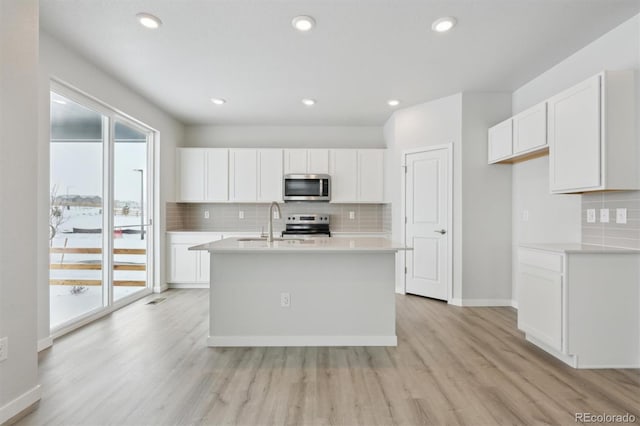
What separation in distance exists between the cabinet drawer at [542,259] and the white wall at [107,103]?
13.2ft

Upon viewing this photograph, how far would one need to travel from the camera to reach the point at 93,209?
3387 millimetres

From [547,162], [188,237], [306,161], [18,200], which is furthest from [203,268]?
[547,162]

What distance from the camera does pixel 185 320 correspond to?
3420 mm

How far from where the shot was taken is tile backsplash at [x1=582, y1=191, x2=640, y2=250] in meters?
2.42

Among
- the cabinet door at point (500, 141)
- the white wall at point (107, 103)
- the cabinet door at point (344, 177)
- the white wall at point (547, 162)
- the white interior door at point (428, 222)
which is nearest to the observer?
the white wall at point (547, 162)

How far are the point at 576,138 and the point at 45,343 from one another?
4.60 meters

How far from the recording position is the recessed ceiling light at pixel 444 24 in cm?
242

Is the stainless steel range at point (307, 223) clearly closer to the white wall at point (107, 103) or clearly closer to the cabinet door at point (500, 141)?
the white wall at point (107, 103)

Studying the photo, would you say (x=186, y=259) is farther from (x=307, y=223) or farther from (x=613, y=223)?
(x=613, y=223)

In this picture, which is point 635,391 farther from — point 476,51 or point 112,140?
point 112,140

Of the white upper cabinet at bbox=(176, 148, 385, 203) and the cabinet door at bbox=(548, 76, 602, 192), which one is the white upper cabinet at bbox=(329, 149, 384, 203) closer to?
the white upper cabinet at bbox=(176, 148, 385, 203)

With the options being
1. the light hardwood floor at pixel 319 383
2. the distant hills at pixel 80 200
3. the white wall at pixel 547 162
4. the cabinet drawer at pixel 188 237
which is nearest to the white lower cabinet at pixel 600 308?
the light hardwood floor at pixel 319 383

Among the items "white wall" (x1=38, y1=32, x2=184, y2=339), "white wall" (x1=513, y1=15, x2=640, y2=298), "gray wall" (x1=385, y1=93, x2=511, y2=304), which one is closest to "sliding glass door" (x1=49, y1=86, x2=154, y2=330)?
"white wall" (x1=38, y1=32, x2=184, y2=339)

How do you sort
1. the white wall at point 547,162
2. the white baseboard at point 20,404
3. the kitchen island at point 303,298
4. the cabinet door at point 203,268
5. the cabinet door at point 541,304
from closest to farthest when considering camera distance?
the white baseboard at point 20,404 < the cabinet door at point 541,304 < the white wall at point 547,162 < the kitchen island at point 303,298 < the cabinet door at point 203,268
